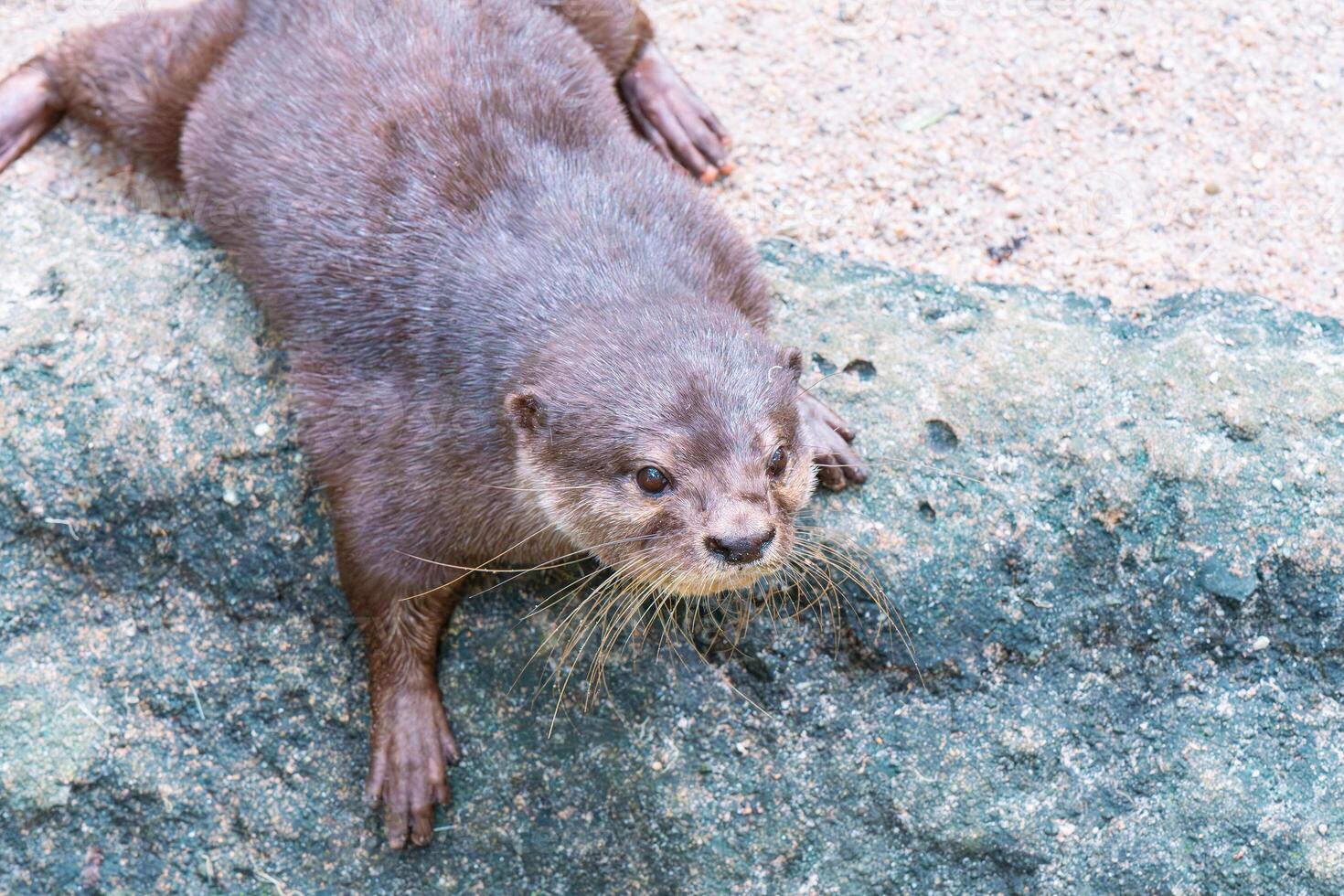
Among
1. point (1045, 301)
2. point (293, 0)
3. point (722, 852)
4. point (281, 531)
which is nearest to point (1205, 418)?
point (1045, 301)

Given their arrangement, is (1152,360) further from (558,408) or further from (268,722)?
(268,722)

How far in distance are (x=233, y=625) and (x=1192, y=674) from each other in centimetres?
210

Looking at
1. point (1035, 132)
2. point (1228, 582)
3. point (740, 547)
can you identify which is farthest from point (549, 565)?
point (1035, 132)

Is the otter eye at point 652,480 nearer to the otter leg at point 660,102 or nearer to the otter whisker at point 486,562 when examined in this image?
the otter whisker at point 486,562

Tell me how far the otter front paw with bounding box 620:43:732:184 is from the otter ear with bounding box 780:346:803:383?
47.6 inches

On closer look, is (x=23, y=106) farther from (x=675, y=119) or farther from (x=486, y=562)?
(x=486, y=562)

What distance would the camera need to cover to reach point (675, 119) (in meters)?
4.09

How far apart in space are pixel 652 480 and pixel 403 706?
2.73 ft

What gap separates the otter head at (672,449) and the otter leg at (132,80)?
146 cm

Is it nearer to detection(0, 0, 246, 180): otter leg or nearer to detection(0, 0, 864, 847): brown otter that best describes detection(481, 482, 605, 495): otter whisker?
detection(0, 0, 864, 847): brown otter

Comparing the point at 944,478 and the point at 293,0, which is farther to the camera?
the point at 293,0

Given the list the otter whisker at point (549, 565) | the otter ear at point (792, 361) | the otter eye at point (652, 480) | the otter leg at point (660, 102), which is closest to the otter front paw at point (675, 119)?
the otter leg at point (660, 102)

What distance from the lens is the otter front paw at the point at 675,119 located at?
4.07 meters

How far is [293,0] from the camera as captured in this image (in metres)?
3.55
